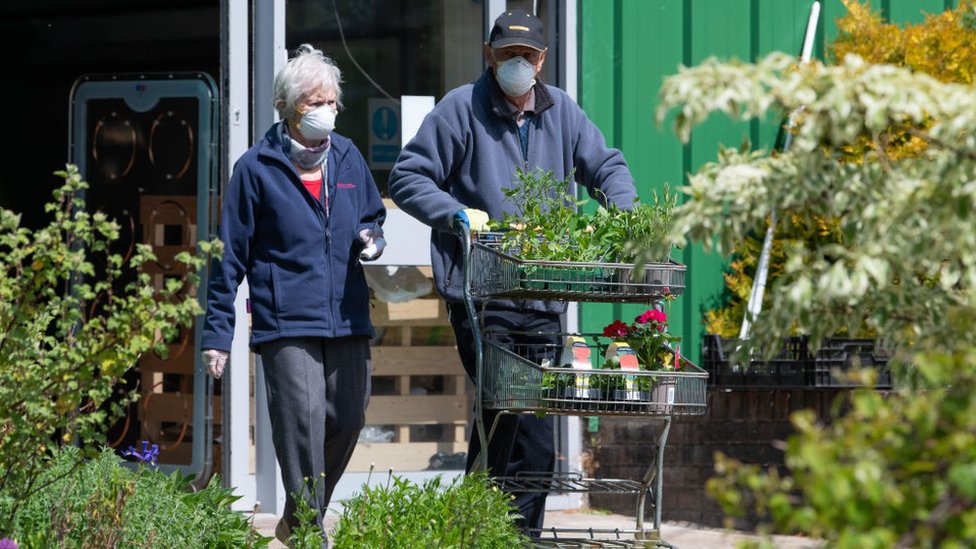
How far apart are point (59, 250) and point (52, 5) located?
5.74 metres

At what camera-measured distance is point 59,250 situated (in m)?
4.12

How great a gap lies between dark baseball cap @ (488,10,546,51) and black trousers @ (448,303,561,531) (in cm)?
95

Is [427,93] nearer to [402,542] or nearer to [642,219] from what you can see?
[642,219]

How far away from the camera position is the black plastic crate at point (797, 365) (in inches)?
284

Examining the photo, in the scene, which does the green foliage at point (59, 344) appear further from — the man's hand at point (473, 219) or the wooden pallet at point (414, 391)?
the wooden pallet at point (414, 391)

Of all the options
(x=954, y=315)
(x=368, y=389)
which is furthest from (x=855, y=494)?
(x=368, y=389)

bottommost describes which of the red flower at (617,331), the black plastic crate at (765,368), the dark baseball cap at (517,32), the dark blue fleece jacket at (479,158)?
the black plastic crate at (765,368)

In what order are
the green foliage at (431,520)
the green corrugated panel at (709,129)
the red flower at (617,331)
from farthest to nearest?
the green corrugated panel at (709,129) → the red flower at (617,331) → the green foliage at (431,520)

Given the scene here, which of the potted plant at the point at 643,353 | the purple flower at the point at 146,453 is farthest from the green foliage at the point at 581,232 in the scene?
the purple flower at the point at 146,453

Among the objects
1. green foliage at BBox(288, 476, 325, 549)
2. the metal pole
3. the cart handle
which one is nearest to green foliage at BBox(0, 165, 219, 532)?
green foliage at BBox(288, 476, 325, 549)

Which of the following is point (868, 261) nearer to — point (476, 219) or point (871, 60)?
point (476, 219)

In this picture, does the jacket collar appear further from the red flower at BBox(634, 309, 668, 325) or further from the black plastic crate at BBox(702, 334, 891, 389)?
the black plastic crate at BBox(702, 334, 891, 389)

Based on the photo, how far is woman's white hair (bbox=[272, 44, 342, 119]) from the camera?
17.7ft

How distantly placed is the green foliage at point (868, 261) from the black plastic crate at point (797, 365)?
4.08 metres
